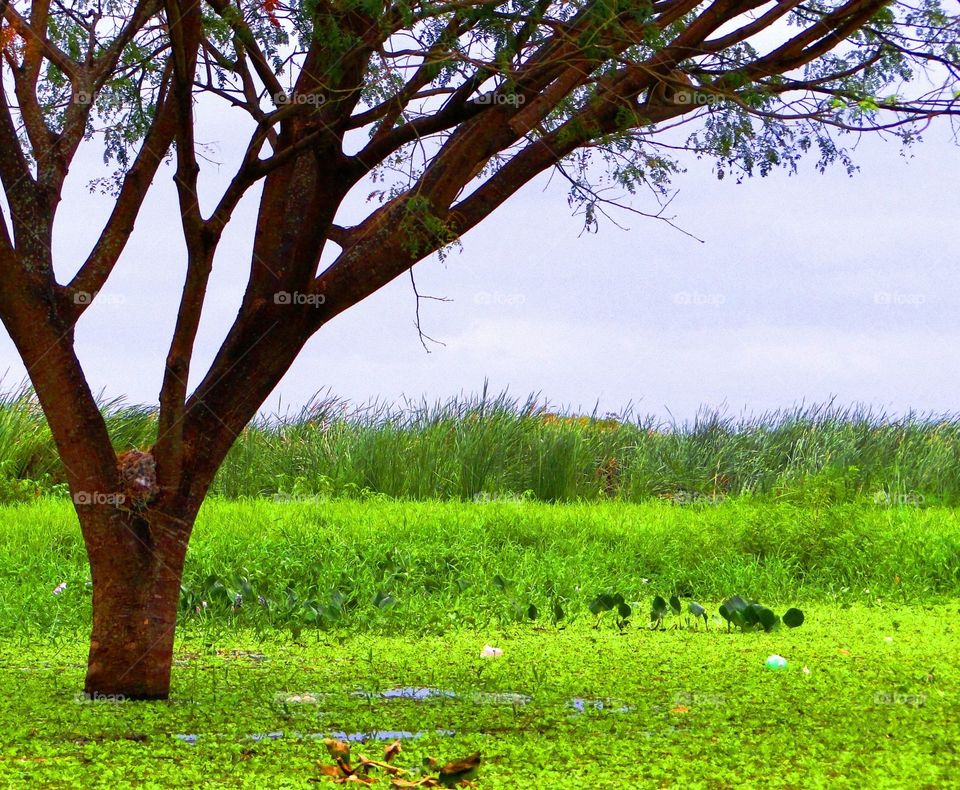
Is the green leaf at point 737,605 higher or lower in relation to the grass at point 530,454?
lower

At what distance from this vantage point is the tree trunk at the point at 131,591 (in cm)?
441

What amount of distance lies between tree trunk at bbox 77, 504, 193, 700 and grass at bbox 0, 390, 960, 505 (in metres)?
7.50

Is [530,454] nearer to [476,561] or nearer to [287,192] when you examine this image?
[476,561]

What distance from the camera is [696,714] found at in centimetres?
426

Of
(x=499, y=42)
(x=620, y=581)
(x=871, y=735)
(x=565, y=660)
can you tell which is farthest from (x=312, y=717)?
(x=620, y=581)

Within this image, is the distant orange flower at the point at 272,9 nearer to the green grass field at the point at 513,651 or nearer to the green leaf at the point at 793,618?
the green grass field at the point at 513,651

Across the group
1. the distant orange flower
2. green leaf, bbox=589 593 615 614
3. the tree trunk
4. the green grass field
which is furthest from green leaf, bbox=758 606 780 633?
the distant orange flower

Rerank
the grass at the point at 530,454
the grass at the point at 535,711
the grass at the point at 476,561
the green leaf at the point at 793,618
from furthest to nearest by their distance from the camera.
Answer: the grass at the point at 530,454 → the grass at the point at 476,561 → the green leaf at the point at 793,618 → the grass at the point at 535,711

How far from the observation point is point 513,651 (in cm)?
575

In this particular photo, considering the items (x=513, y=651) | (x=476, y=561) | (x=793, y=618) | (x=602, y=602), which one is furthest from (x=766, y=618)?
(x=476, y=561)

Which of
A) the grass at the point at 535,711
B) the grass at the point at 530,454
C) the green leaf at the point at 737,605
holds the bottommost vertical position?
the grass at the point at 535,711

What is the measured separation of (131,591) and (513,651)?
215 cm

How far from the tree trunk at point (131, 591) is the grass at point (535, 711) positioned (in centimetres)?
16

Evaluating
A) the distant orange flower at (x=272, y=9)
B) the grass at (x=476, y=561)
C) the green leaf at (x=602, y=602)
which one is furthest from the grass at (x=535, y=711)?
the distant orange flower at (x=272, y=9)
